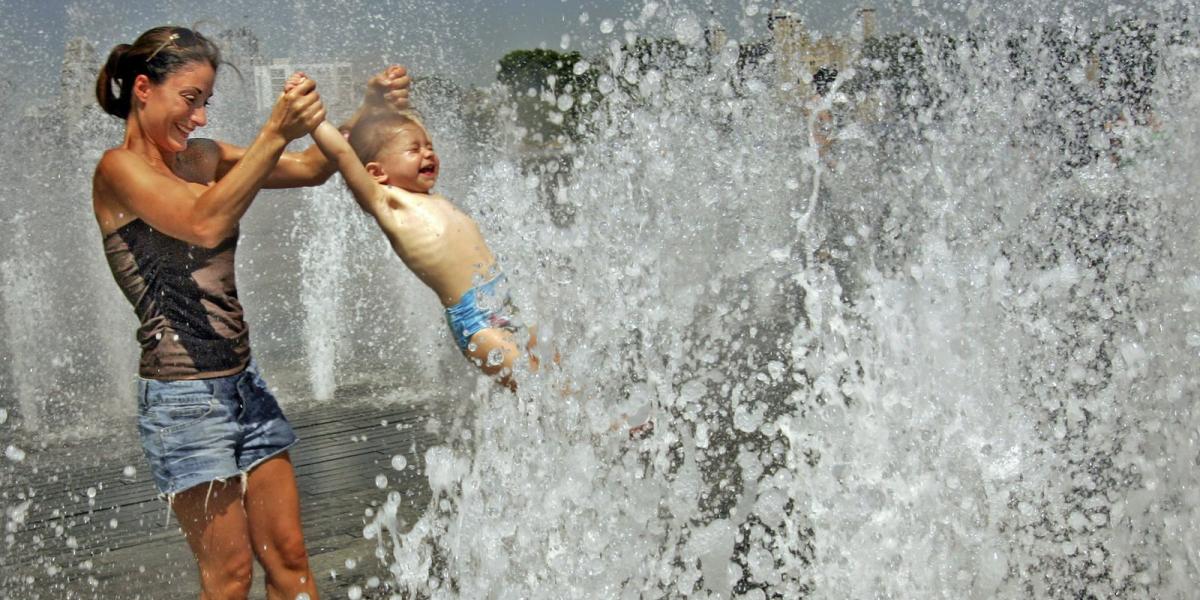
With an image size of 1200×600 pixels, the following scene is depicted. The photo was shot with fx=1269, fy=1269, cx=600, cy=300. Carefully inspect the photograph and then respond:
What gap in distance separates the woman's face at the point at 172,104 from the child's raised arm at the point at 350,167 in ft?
0.65

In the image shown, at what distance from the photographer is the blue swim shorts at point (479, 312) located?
307 centimetres

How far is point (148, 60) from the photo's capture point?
A: 2.69 meters

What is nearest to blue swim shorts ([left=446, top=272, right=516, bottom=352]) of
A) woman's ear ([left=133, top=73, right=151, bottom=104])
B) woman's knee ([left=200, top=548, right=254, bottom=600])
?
woman's knee ([left=200, top=548, right=254, bottom=600])

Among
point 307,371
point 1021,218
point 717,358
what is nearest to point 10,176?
point 307,371

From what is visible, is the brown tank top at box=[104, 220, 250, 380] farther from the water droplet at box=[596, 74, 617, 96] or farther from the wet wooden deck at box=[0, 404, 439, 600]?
the water droplet at box=[596, 74, 617, 96]

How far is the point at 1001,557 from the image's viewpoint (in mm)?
3248

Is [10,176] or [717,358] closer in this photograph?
[717,358]

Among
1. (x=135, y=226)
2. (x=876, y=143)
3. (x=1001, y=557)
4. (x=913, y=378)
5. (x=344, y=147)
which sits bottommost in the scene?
(x=1001, y=557)

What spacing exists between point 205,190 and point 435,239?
63cm

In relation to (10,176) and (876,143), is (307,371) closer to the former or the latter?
(10,176)

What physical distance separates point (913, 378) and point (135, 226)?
224 cm

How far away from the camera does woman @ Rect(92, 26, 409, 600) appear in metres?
2.58

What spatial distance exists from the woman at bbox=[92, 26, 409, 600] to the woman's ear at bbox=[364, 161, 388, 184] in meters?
0.49

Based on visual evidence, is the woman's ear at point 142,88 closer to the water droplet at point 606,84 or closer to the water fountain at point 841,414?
the water fountain at point 841,414
